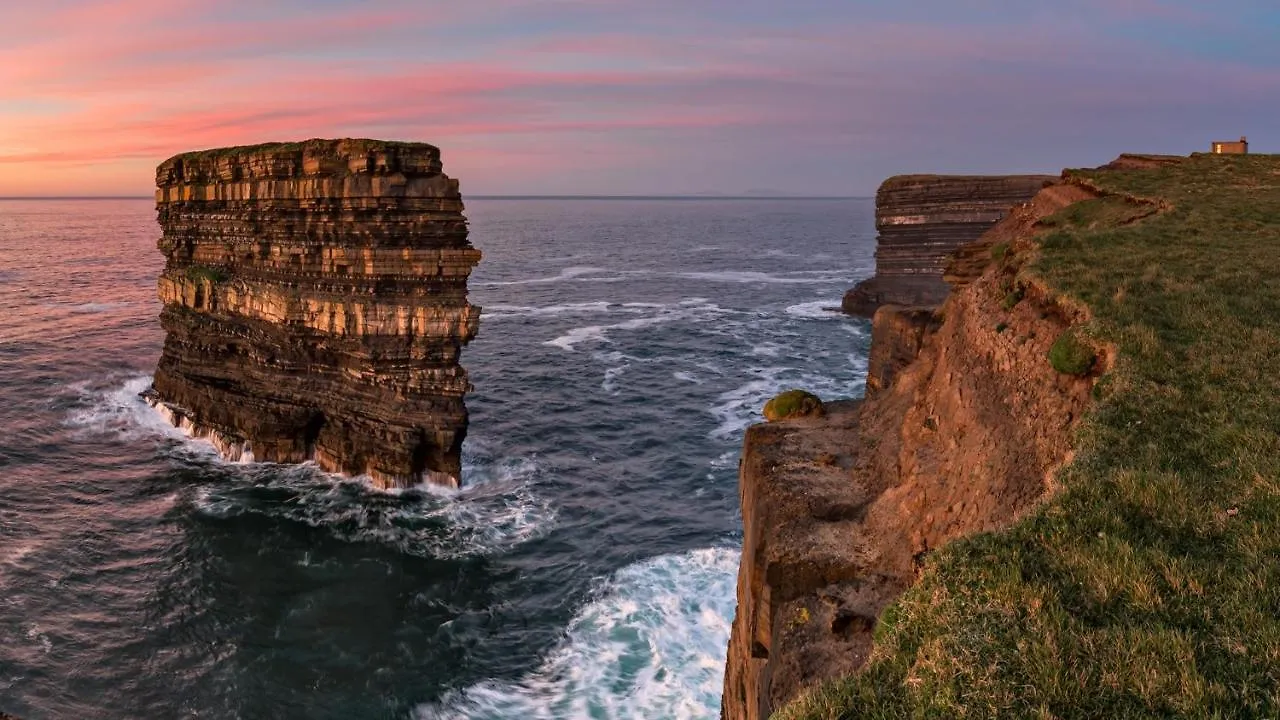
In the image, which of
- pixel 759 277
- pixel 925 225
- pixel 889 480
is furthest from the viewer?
A: pixel 759 277

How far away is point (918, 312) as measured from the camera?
2516 cm

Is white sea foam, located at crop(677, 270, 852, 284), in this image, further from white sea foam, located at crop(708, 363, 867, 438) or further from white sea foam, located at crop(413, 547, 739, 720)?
white sea foam, located at crop(413, 547, 739, 720)

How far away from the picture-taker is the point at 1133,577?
888 centimetres

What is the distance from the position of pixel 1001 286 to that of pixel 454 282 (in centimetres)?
2389

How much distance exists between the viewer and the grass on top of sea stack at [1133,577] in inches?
298

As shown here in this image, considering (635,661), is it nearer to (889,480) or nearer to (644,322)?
(889,480)

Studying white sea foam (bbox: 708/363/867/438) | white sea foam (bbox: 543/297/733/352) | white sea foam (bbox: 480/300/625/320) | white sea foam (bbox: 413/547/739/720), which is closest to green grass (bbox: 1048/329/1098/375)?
white sea foam (bbox: 413/547/739/720)

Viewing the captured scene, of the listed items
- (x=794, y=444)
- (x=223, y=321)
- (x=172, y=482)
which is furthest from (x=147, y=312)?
(x=794, y=444)

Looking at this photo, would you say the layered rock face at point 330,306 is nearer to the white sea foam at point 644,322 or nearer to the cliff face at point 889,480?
the cliff face at point 889,480

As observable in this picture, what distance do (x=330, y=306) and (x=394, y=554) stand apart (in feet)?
42.8

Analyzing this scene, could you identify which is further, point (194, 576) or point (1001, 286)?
point (194, 576)

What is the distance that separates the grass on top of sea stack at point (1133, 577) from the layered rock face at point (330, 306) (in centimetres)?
2780

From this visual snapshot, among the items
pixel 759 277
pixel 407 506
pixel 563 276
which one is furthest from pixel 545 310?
Result: pixel 407 506

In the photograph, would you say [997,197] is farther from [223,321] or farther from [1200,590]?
[1200,590]
